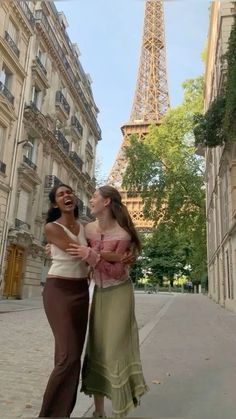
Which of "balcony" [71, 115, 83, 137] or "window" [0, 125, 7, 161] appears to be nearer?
"window" [0, 125, 7, 161]

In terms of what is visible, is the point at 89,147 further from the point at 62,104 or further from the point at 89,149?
the point at 62,104

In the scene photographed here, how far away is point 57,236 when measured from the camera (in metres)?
2.86

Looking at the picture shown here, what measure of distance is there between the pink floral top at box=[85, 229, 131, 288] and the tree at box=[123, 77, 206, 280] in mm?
21456

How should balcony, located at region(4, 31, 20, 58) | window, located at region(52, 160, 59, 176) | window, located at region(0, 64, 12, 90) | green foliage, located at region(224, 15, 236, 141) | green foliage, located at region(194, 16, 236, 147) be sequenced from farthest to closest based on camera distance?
window, located at region(52, 160, 59, 176)
window, located at region(0, 64, 12, 90)
balcony, located at region(4, 31, 20, 58)
green foliage, located at region(194, 16, 236, 147)
green foliage, located at region(224, 15, 236, 141)

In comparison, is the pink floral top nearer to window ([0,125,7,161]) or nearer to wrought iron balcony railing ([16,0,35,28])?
window ([0,125,7,161])

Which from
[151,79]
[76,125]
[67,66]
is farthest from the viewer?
[151,79]

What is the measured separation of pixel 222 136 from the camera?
1419 cm

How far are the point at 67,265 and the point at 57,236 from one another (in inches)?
8.5

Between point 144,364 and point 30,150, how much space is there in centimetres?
1872

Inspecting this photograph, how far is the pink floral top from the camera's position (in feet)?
9.32

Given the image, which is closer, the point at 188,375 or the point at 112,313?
the point at 112,313

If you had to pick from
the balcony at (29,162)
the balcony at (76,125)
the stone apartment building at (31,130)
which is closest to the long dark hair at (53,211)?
the stone apartment building at (31,130)

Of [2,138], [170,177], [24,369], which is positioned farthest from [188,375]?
[170,177]

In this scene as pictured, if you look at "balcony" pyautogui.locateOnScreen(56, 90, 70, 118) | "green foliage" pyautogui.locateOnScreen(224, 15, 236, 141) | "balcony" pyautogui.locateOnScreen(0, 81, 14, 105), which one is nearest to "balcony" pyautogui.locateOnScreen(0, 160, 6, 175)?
"balcony" pyautogui.locateOnScreen(0, 81, 14, 105)
